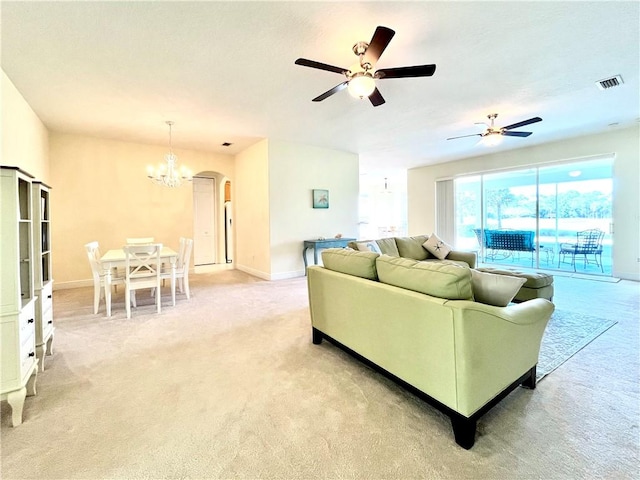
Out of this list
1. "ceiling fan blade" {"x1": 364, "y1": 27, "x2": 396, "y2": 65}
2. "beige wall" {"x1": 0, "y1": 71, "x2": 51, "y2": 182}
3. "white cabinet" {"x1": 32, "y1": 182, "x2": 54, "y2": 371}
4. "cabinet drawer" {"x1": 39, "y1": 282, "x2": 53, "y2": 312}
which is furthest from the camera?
"beige wall" {"x1": 0, "y1": 71, "x2": 51, "y2": 182}

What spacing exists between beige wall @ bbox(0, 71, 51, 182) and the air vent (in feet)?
21.3

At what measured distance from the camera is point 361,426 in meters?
1.63

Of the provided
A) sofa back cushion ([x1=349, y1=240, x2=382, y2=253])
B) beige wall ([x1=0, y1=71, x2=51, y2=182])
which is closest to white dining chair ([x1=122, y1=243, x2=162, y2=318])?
beige wall ([x1=0, y1=71, x2=51, y2=182])

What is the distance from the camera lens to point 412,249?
4.96 meters

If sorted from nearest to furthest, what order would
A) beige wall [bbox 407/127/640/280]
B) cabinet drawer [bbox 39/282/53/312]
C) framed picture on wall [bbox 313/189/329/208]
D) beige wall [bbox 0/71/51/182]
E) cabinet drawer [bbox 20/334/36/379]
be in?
cabinet drawer [bbox 20/334/36/379] → cabinet drawer [bbox 39/282/53/312] → beige wall [bbox 0/71/51/182] → beige wall [bbox 407/127/640/280] → framed picture on wall [bbox 313/189/329/208]

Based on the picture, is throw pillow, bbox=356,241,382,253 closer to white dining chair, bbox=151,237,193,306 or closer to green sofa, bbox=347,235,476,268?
green sofa, bbox=347,235,476,268

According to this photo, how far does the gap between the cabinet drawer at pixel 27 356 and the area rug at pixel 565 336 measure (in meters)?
3.30

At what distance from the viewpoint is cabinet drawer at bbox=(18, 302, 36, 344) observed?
5.69 feet

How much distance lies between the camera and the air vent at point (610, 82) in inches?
130

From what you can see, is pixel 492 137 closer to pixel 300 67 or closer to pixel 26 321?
pixel 300 67

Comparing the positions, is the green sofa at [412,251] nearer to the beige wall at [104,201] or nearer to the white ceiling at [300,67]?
the white ceiling at [300,67]

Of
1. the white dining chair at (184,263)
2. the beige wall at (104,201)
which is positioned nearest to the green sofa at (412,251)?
the white dining chair at (184,263)

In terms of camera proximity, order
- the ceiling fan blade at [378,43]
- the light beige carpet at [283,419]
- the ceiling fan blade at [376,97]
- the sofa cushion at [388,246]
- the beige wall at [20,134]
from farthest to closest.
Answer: the sofa cushion at [388,246] → the beige wall at [20,134] → the ceiling fan blade at [376,97] → the ceiling fan blade at [378,43] → the light beige carpet at [283,419]

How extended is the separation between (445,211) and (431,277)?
286 inches
